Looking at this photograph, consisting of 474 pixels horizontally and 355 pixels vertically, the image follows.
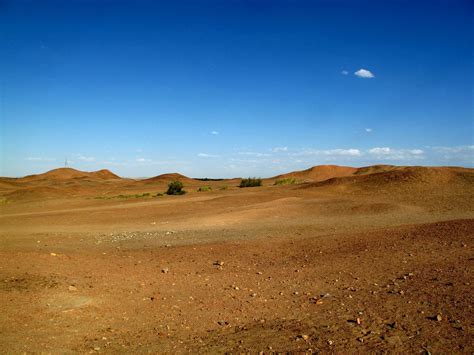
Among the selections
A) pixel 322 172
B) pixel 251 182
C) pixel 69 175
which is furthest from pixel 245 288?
pixel 69 175

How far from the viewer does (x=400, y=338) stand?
4.87 meters

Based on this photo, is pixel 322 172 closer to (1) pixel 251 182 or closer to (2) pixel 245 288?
(1) pixel 251 182

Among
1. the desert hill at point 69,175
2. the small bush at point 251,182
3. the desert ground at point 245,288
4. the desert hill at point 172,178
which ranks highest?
the desert hill at point 69,175

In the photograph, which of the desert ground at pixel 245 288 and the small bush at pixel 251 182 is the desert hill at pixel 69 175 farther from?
the desert ground at pixel 245 288

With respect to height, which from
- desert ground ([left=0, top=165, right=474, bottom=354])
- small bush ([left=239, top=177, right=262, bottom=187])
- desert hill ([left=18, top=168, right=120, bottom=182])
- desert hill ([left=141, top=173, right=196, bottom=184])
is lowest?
desert ground ([left=0, top=165, right=474, bottom=354])

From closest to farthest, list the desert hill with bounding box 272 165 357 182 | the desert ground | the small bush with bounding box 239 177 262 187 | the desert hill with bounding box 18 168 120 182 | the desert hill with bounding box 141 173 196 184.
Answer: the desert ground
the small bush with bounding box 239 177 262 187
the desert hill with bounding box 272 165 357 182
the desert hill with bounding box 141 173 196 184
the desert hill with bounding box 18 168 120 182

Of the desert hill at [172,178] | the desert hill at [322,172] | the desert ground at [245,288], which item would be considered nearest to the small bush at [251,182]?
the desert hill at [322,172]

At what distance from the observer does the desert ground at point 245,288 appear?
5.04 meters

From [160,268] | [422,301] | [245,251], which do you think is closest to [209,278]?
[160,268]

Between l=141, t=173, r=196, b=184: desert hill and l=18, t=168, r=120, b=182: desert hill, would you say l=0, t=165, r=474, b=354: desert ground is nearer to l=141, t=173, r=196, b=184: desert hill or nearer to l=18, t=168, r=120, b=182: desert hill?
l=141, t=173, r=196, b=184: desert hill

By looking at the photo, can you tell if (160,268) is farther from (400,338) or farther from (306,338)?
(400,338)

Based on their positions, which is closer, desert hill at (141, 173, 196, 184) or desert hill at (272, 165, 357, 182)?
desert hill at (272, 165, 357, 182)

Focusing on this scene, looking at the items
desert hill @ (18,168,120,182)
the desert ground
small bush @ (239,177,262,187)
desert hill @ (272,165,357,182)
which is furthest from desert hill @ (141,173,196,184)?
the desert ground

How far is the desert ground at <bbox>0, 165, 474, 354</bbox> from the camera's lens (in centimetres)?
504
